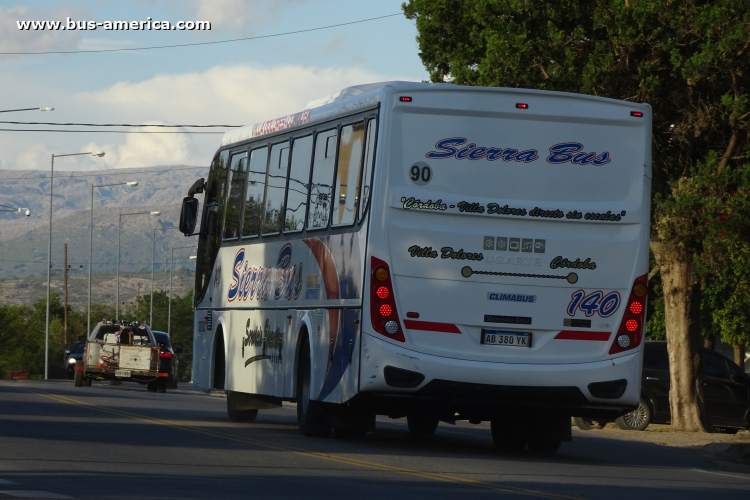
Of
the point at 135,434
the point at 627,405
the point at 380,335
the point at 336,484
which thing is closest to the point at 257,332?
the point at 135,434

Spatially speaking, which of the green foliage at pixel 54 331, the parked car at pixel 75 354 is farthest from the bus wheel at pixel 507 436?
the green foliage at pixel 54 331

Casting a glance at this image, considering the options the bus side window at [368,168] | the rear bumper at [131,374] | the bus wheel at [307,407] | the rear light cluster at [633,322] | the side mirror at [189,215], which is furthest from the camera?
the rear bumper at [131,374]

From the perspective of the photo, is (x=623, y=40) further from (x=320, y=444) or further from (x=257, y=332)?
(x=320, y=444)

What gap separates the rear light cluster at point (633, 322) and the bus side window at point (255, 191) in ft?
18.2

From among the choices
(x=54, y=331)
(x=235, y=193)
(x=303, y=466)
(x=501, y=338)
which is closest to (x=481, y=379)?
(x=501, y=338)

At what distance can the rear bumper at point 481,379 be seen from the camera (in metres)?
14.3

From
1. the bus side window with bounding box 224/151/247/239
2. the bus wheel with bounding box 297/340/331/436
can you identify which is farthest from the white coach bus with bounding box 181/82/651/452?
the bus side window with bounding box 224/151/247/239

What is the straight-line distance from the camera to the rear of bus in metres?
14.4

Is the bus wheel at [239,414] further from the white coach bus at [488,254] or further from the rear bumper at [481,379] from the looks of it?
the rear bumper at [481,379]

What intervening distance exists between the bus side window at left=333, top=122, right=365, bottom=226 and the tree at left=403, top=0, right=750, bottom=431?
9615 mm

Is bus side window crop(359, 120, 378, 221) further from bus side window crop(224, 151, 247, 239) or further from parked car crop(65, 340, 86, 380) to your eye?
parked car crop(65, 340, 86, 380)

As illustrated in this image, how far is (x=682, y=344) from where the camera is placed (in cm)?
2611

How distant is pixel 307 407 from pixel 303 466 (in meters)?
3.76

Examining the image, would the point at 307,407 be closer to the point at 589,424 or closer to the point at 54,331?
the point at 589,424
